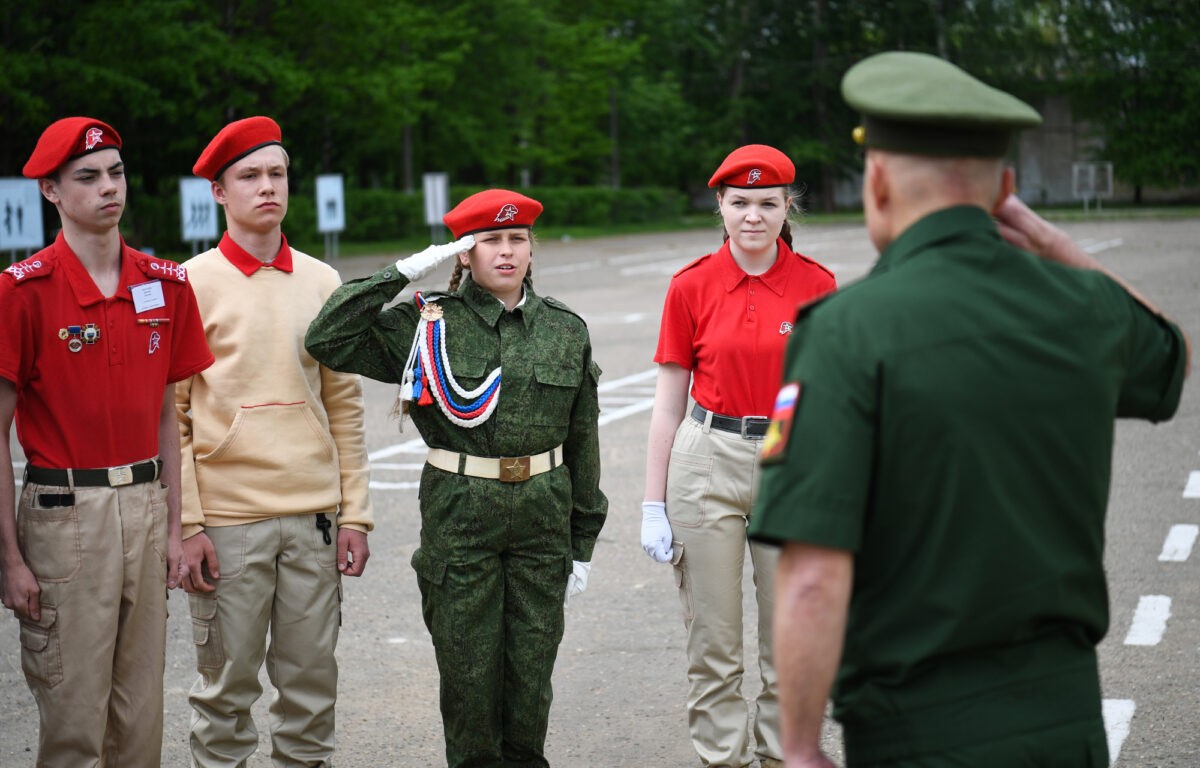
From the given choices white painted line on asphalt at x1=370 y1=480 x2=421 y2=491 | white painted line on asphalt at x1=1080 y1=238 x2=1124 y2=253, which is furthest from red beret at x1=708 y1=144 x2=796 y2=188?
white painted line on asphalt at x1=1080 y1=238 x2=1124 y2=253

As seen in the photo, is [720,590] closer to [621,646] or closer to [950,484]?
[621,646]

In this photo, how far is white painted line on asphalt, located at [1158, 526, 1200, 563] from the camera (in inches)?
307

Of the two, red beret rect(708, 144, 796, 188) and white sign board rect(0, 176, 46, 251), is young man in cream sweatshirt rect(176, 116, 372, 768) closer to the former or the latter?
red beret rect(708, 144, 796, 188)

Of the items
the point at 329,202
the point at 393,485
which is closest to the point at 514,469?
the point at 393,485

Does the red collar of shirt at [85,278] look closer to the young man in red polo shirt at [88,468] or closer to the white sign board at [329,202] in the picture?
the young man in red polo shirt at [88,468]

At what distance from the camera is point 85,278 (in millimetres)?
4324

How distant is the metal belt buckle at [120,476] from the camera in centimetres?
429

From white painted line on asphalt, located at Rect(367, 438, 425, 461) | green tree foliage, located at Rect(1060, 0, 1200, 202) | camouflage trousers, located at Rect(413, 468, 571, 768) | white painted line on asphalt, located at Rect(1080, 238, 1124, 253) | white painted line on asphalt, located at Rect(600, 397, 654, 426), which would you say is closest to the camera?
camouflage trousers, located at Rect(413, 468, 571, 768)

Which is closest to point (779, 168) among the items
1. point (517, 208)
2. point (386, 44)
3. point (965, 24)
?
point (517, 208)

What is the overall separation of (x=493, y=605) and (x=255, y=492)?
2.90ft

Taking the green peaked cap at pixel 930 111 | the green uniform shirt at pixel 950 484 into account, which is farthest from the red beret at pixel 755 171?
the green uniform shirt at pixel 950 484

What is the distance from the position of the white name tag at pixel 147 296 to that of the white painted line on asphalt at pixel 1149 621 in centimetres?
446

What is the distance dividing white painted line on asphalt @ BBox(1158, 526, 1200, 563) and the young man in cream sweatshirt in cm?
498

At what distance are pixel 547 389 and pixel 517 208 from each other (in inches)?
23.9
